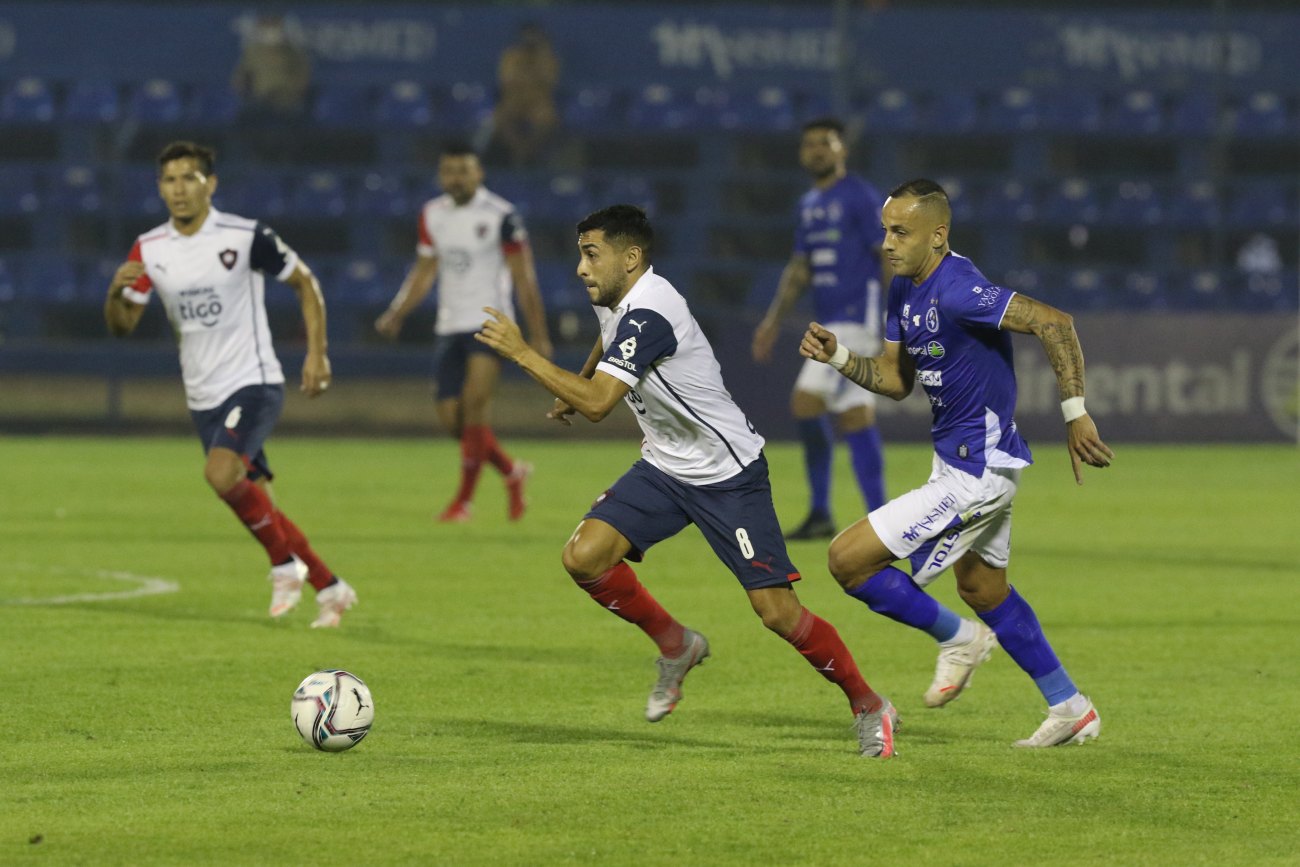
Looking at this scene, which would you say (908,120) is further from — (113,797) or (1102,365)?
(113,797)

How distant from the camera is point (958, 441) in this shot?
673 centimetres

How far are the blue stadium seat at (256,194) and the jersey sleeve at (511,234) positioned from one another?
397 inches

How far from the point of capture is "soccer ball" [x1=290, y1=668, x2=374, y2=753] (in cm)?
631

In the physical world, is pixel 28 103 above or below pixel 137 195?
above

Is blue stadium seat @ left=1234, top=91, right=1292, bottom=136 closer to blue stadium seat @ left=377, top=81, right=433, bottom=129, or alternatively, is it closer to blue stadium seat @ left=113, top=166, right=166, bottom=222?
blue stadium seat @ left=377, top=81, right=433, bottom=129

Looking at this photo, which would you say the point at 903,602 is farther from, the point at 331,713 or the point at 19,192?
the point at 19,192

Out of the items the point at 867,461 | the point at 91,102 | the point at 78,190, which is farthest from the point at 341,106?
the point at 867,461

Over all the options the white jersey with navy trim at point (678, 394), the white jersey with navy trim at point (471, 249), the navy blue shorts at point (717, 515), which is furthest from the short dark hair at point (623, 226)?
the white jersey with navy trim at point (471, 249)

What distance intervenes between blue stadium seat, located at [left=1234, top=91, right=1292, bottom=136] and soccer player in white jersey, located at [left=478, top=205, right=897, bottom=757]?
19675mm

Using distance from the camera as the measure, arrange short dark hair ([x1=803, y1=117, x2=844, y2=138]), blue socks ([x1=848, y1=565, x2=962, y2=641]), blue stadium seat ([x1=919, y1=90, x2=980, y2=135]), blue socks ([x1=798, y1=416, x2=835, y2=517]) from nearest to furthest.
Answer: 1. blue socks ([x1=848, y1=565, x2=962, y2=641])
2. short dark hair ([x1=803, y1=117, x2=844, y2=138])
3. blue socks ([x1=798, y1=416, x2=835, y2=517])
4. blue stadium seat ([x1=919, y1=90, x2=980, y2=135])

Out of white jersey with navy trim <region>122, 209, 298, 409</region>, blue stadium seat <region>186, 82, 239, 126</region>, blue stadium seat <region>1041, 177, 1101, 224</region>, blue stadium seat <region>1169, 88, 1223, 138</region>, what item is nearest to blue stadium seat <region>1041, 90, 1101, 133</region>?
blue stadium seat <region>1041, 177, 1101, 224</region>

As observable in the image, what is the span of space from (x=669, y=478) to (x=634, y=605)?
0.46 m

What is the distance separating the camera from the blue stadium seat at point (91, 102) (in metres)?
24.1

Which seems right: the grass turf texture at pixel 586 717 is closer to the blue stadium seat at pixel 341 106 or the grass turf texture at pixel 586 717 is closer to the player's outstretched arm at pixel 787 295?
the player's outstretched arm at pixel 787 295
